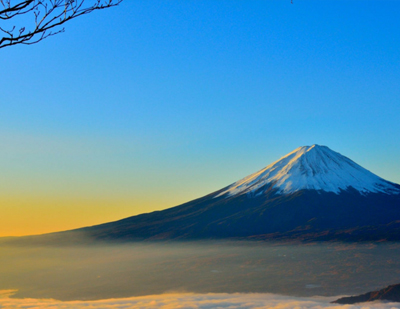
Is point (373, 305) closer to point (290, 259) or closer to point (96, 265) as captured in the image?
point (290, 259)

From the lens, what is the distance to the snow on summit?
559ft

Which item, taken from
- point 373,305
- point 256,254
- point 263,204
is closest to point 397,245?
point 256,254

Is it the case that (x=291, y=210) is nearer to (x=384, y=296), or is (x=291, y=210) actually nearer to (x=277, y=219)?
(x=277, y=219)

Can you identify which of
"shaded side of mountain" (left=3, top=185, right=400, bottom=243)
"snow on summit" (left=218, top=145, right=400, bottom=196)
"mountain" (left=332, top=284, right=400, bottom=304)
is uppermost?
"snow on summit" (left=218, top=145, right=400, bottom=196)

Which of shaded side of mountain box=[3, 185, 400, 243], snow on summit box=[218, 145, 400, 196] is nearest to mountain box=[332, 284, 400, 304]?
shaded side of mountain box=[3, 185, 400, 243]

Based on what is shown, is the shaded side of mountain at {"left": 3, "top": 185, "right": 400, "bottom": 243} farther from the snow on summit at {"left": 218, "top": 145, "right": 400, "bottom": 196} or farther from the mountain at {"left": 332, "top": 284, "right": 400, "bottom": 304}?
the mountain at {"left": 332, "top": 284, "right": 400, "bottom": 304}

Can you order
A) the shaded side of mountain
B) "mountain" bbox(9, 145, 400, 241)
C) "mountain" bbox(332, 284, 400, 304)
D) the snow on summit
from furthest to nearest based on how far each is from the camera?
the snow on summit → "mountain" bbox(9, 145, 400, 241) → the shaded side of mountain → "mountain" bbox(332, 284, 400, 304)

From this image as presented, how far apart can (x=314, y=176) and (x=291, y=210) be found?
101 ft

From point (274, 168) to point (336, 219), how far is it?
154 feet

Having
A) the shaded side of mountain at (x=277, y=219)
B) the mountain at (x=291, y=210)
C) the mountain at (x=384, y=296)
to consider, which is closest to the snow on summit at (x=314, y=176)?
the mountain at (x=291, y=210)

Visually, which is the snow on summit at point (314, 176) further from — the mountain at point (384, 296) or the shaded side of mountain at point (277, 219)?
the mountain at point (384, 296)

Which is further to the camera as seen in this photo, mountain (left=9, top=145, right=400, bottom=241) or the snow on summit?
the snow on summit

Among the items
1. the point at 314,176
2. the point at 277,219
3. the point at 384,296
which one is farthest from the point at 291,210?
the point at 384,296

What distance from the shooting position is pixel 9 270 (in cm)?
13112
